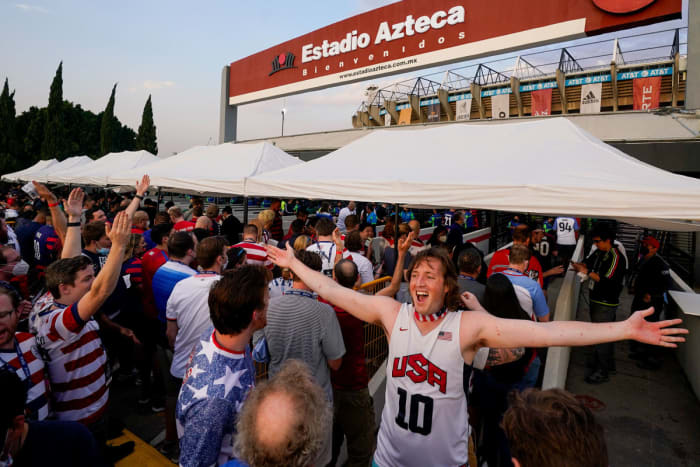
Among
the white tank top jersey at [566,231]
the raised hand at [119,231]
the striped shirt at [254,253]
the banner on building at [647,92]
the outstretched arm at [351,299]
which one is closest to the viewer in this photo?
the outstretched arm at [351,299]

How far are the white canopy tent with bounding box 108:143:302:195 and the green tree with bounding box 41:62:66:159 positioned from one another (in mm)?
39825

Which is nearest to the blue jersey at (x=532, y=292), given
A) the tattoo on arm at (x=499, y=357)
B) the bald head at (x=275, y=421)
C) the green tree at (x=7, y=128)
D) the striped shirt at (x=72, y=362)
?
the tattoo on arm at (x=499, y=357)

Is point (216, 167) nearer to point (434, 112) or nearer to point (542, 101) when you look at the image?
point (542, 101)

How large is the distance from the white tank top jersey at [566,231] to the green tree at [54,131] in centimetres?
4698

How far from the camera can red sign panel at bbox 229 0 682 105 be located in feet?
36.0

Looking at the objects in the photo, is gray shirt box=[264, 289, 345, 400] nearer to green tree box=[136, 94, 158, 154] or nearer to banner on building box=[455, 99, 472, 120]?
banner on building box=[455, 99, 472, 120]

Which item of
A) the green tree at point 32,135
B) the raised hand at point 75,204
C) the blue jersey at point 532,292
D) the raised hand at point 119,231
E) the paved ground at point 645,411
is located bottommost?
the paved ground at point 645,411

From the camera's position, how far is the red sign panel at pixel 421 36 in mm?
10984

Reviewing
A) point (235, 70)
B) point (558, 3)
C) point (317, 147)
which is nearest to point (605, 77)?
point (558, 3)

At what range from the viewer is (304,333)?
2539mm

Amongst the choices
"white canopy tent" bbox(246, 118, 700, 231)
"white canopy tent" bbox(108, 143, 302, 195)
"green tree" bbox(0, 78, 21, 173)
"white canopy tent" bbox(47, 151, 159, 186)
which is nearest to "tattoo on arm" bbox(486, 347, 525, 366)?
"white canopy tent" bbox(246, 118, 700, 231)

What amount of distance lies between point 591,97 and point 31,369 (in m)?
27.5

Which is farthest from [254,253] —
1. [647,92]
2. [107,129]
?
[107,129]

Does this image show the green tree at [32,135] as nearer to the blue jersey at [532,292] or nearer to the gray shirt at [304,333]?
the gray shirt at [304,333]
